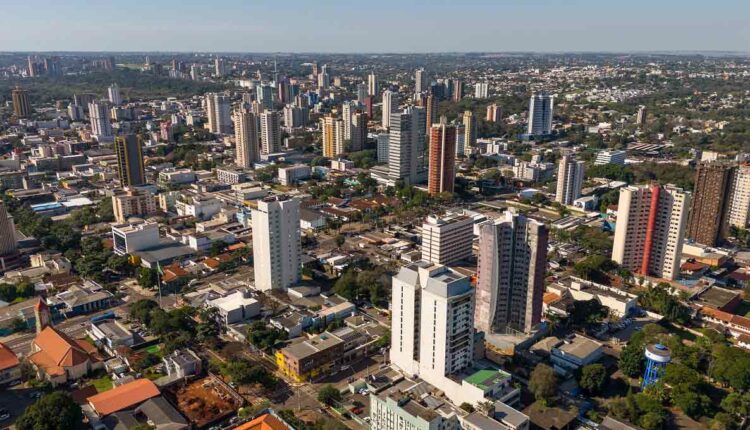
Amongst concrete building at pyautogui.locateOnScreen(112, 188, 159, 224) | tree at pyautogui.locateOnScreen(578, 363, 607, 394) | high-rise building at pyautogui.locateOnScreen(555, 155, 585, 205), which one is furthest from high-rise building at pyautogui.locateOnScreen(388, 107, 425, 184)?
tree at pyautogui.locateOnScreen(578, 363, 607, 394)

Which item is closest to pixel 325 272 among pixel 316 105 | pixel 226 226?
pixel 226 226

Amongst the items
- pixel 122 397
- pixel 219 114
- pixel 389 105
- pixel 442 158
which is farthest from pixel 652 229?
pixel 219 114

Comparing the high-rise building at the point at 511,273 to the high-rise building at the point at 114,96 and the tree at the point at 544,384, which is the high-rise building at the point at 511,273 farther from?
the high-rise building at the point at 114,96

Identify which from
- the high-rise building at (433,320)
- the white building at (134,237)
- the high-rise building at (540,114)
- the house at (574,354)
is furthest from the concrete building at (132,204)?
the high-rise building at (540,114)

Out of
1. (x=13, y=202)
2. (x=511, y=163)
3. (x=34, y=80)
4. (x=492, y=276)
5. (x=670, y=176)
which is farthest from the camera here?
(x=34, y=80)

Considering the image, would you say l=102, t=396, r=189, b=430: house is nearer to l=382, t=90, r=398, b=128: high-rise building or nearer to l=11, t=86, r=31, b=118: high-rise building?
l=382, t=90, r=398, b=128: high-rise building

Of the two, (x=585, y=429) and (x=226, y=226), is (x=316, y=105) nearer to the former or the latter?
(x=226, y=226)
